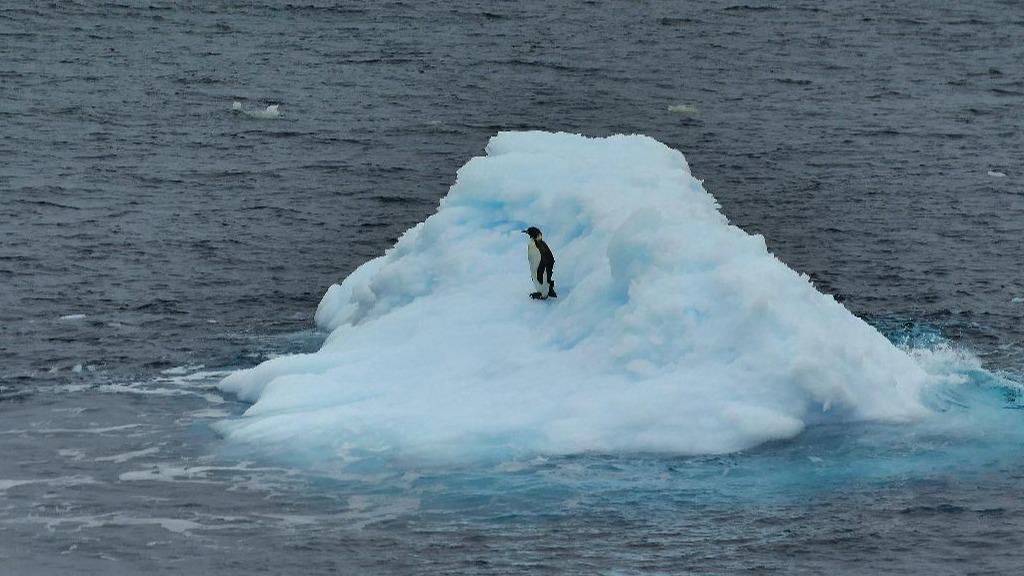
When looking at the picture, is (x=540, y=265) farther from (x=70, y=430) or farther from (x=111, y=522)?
(x=111, y=522)

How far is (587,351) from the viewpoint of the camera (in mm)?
24562

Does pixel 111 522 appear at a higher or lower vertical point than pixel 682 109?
lower

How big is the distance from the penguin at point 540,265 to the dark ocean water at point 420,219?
4.07 m

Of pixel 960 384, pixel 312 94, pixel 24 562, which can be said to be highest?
pixel 312 94

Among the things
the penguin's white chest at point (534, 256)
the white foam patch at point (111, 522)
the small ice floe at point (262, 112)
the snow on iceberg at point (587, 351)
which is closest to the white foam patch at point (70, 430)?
the snow on iceberg at point (587, 351)

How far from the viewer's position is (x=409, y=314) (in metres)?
26.6

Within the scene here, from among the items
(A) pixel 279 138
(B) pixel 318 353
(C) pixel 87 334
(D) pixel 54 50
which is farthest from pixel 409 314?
(D) pixel 54 50

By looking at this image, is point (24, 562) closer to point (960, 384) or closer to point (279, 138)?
point (960, 384)

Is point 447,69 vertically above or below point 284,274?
above

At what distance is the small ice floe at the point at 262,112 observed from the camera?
158ft

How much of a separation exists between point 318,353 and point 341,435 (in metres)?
3.13

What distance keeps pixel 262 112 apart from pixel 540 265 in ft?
80.1

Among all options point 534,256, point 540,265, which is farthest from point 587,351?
point 534,256

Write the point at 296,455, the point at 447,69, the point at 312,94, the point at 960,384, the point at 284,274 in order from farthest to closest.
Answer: the point at 447,69
the point at 312,94
the point at 284,274
the point at 960,384
the point at 296,455
